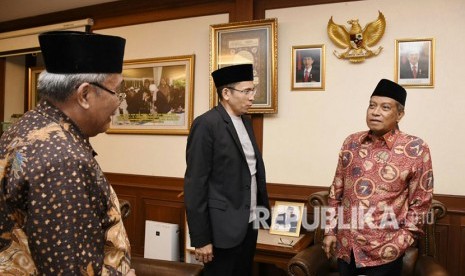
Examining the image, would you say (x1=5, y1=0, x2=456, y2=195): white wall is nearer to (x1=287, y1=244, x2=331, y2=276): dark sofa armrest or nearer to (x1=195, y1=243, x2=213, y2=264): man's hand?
(x1=287, y1=244, x2=331, y2=276): dark sofa armrest

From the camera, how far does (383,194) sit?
182cm

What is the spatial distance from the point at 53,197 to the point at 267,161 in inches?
101

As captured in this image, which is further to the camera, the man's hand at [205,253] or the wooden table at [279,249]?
the wooden table at [279,249]

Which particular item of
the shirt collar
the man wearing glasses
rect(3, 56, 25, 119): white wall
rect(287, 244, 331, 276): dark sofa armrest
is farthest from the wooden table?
rect(3, 56, 25, 119): white wall

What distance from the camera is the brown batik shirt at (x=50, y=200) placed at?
0.82 m

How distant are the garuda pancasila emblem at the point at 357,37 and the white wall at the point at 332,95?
5 centimetres

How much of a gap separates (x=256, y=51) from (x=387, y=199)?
6.09 feet

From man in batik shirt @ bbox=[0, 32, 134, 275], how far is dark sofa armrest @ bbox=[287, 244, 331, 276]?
1435 mm

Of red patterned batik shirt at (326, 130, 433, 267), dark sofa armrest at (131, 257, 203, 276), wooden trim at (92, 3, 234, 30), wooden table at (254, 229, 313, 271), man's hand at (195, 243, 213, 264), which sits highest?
wooden trim at (92, 3, 234, 30)

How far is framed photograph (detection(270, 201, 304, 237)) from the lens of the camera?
9.62 ft

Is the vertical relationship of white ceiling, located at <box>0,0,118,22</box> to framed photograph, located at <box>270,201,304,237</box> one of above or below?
above

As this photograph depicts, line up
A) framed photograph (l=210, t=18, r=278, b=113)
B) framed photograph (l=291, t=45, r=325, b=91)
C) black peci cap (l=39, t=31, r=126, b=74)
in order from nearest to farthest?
black peci cap (l=39, t=31, r=126, b=74), framed photograph (l=291, t=45, r=325, b=91), framed photograph (l=210, t=18, r=278, b=113)

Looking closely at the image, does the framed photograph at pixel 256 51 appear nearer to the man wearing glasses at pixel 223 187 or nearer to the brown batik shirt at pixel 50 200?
the man wearing glasses at pixel 223 187

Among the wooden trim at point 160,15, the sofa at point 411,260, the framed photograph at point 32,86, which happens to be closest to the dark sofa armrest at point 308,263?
the sofa at point 411,260
